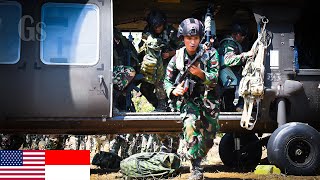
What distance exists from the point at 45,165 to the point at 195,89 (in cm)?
263

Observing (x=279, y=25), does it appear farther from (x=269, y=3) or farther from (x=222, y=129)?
(x=222, y=129)

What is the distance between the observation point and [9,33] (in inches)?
308

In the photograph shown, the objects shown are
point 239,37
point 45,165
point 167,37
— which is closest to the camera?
point 45,165

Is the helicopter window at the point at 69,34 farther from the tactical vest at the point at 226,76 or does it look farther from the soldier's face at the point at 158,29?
the tactical vest at the point at 226,76

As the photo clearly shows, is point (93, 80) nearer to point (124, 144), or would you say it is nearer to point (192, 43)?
point (192, 43)

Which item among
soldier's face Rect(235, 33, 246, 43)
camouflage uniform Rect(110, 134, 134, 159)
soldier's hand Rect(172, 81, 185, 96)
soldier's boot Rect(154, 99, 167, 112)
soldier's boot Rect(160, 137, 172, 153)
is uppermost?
soldier's face Rect(235, 33, 246, 43)

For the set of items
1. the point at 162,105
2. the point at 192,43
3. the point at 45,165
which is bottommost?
the point at 45,165

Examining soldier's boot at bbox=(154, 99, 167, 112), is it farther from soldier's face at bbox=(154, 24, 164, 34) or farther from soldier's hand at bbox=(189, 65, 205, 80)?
soldier's hand at bbox=(189, 65, 205, 80)

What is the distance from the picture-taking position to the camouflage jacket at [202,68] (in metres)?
6.39

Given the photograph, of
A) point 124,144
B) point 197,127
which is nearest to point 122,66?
point 197,127

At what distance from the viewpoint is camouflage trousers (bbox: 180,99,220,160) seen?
6.41 m

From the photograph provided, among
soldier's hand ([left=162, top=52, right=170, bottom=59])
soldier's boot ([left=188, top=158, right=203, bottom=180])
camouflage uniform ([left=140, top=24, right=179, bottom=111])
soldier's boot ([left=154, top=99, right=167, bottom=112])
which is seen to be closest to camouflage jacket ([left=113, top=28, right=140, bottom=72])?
camouflage uniform ([left=140, top=24, right=179, bottom=111])

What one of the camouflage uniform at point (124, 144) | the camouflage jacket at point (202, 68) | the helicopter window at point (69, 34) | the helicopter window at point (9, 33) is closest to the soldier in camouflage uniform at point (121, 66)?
→ the helicopter window at point (69, 34)

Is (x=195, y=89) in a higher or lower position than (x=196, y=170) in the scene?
higher
